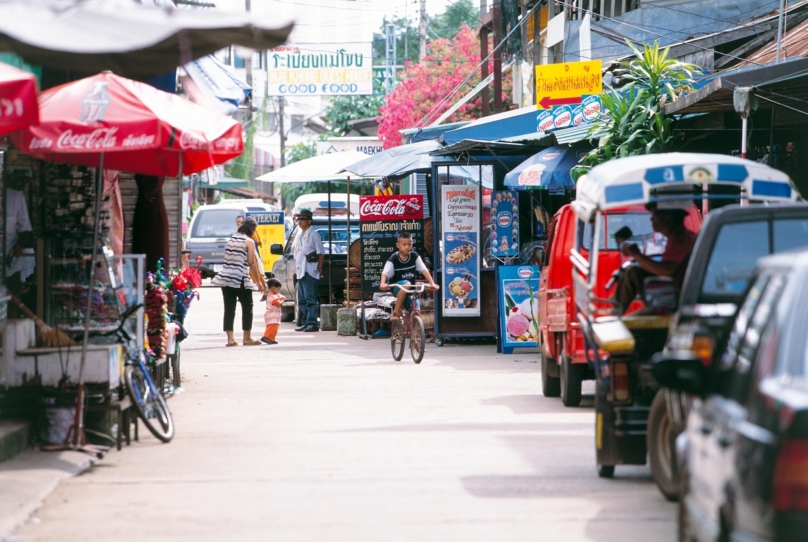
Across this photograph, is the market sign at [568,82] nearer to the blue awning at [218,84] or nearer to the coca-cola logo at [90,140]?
the blue awning at [218,84]

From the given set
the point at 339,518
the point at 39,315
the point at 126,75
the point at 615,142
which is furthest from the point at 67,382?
the point at 615,142

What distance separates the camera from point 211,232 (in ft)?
123

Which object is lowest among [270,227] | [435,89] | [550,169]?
[270,227]

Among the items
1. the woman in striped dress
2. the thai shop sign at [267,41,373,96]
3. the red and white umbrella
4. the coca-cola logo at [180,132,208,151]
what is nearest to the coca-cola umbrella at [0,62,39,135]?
the red and white umbrella

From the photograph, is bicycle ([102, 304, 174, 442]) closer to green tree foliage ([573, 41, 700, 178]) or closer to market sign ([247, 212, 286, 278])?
green tree foliage ([573, 41, 700, 178])

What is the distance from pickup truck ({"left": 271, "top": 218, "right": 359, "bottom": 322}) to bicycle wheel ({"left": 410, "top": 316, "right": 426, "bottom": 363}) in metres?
6.19

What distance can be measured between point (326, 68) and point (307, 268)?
20.9 metres

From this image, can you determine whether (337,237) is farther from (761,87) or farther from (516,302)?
(761,87)

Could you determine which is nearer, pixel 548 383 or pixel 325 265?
pixel 548 383

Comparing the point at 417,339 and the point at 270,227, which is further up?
the point at 270,227

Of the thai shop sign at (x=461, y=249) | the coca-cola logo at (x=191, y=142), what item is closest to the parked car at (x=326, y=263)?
the thai shop sign at (x=461, y=249)

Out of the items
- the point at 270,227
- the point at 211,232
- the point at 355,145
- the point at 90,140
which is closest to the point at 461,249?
the point at 90,140

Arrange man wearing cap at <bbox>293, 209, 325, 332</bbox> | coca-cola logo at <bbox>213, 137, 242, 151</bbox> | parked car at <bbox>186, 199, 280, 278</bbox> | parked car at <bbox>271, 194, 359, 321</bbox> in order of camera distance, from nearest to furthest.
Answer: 1. coca-cola logo at <bbox>213, 137, 242, 151</bbox>
2. man wearing cap at <bbox>293, 209, 325, 332</bbox>
3. parked car at <bbox>271, 194, 359, 321</bbox>
4. parked car at <bbox>186, 199, 280, 278</bbox>

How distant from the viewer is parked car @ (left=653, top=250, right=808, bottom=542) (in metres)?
3.97
